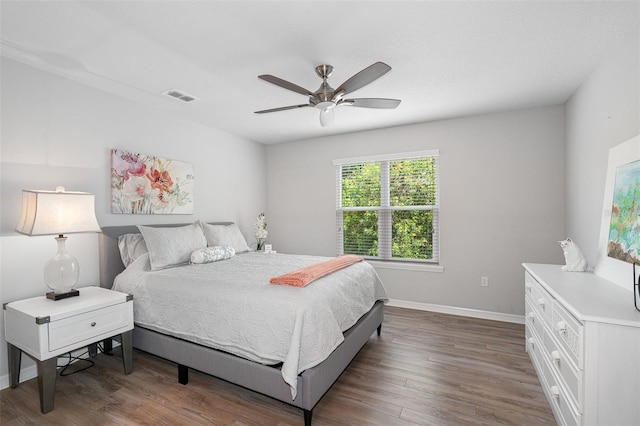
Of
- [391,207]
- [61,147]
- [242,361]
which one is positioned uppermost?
[61,147]

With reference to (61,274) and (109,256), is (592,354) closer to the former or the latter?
(61,274)

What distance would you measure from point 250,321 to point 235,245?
199cm

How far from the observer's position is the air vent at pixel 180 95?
9.77 feet

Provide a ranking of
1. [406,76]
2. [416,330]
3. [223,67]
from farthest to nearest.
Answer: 1. [416,330]
2. [406,76]
3. [223,67]

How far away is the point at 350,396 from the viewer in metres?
2.17

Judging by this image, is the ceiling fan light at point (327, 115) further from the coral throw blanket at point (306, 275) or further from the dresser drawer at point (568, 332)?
the dresser drawer at point (568, 332)

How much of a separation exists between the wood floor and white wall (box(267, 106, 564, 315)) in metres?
1.06

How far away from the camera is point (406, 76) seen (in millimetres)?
2680

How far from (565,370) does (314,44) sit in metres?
2.61

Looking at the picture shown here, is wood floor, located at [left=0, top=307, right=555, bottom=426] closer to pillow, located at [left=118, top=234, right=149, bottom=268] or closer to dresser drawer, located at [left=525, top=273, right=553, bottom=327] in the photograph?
dresser drawer, located at [left=525, top=273, right=553, bottom=327]

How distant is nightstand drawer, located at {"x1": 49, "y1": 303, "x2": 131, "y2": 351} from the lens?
2018mm

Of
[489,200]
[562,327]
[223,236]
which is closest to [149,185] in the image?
[223,236]

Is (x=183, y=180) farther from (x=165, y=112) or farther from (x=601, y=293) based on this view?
(x=601, y=293)

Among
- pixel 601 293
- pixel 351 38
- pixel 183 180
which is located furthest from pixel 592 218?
pixel 183 180
